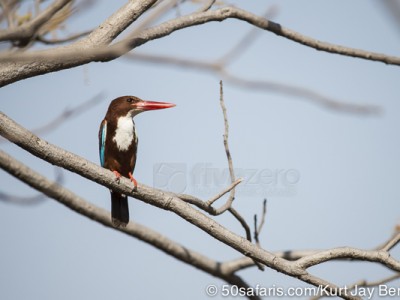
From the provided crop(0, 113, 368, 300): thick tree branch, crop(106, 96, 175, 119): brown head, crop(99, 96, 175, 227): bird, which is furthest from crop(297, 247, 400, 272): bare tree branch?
crop(106, 96, 175, 119): brown head

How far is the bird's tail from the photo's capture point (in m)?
4.57

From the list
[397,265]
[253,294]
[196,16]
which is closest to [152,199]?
[196,16]

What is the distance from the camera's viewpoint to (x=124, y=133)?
15.7 feet

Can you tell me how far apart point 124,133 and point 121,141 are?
0.31ft

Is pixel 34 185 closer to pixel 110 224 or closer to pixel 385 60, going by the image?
pixel 110 224

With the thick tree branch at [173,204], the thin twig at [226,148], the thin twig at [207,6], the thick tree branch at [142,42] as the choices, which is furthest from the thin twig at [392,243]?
the thin twig at [207,6]

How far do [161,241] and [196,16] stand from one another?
6.91ft

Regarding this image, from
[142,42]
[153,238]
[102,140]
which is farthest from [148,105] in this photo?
[142,42]

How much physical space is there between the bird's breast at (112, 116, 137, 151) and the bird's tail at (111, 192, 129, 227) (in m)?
0.46

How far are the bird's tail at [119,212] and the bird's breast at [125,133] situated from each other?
1.50ft

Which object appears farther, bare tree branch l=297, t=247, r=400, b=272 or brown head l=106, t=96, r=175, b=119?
brown head l=106, t=96, r=175, b=119

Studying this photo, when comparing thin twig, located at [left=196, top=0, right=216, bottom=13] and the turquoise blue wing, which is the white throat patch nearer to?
the turquoise blue wing

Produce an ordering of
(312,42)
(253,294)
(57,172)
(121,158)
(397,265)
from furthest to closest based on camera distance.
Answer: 1. (121,158)
2. (253,294)
3. (312,42)
4. (397,265)
5. (57,172)

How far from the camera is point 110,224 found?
4582 millimetres
